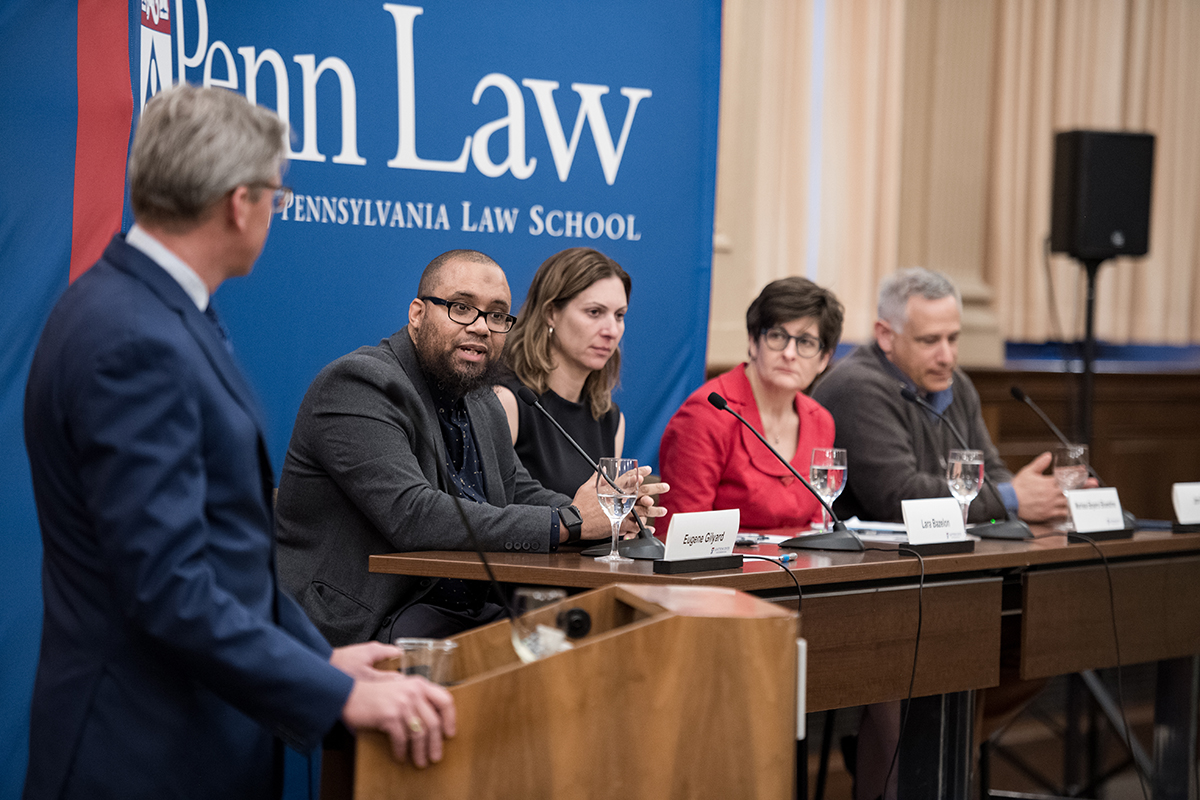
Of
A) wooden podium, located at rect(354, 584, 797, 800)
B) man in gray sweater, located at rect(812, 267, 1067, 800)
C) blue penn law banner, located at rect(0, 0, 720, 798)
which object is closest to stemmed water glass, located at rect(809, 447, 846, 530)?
man in gray sweater, located at rect(812, 267, 1067, 800)

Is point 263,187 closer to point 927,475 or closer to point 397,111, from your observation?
point 397,111

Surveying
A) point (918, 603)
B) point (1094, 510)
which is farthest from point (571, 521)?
point (1094, 510)

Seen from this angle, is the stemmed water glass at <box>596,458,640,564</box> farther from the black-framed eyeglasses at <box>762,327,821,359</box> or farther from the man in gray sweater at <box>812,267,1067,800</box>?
the man in gray sweater at <box>812,267,1067,800</box>

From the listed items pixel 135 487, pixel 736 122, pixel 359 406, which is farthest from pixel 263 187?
pixel 736 122

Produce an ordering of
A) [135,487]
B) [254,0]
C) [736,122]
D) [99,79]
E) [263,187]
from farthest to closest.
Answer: [736,122]
[254,0]
[99,79]
[263,187]
[135,487]

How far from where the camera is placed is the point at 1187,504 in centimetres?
310

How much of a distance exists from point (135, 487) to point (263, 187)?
376 millimetres

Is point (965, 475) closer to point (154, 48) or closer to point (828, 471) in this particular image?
point (828, 471)

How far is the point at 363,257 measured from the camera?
10.2 ft

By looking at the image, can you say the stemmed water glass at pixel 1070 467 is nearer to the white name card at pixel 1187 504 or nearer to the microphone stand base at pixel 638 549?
the white name card at pixel 1187 504

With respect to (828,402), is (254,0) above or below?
above

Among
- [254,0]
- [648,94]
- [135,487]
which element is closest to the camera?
[135,487]

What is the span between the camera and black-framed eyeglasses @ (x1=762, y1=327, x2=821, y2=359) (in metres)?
3.15

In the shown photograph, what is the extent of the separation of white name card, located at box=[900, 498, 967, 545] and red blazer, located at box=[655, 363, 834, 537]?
1.88 feet
